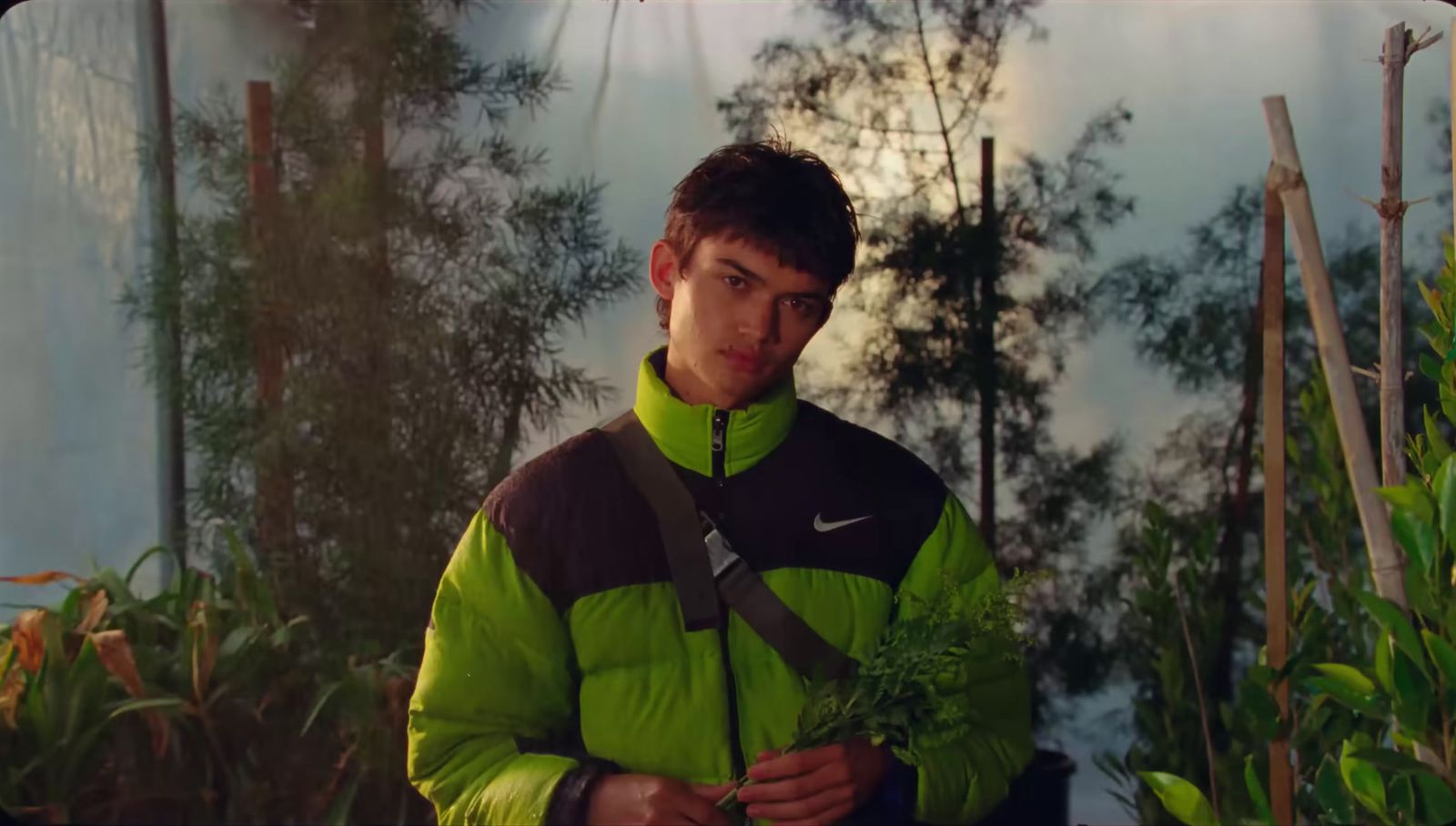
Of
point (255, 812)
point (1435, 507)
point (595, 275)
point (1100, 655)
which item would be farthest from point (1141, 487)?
point (255, 812)

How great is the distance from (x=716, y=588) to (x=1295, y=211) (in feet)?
2.31

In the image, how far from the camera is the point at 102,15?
1.61 metres

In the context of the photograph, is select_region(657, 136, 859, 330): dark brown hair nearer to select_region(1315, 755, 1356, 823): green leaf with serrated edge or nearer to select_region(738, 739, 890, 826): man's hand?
select_region(738, 739, 890, 826): man's hand

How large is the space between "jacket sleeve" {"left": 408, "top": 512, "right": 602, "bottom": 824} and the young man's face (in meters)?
0.26

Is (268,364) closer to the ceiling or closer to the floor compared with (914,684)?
closer to the ceiling

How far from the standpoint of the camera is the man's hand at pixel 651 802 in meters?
1.26

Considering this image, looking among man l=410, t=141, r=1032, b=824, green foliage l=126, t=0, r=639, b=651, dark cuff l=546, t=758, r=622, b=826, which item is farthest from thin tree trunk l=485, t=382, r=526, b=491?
dark cuff l=546, t=758, r=622, b=826

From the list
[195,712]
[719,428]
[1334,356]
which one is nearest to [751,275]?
[719,428]

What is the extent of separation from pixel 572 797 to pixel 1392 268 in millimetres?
934

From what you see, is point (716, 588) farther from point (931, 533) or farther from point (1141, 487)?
point (1141, 487)

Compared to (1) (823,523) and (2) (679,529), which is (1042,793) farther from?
(2) (679,529)

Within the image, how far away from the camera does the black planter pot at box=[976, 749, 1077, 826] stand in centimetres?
150

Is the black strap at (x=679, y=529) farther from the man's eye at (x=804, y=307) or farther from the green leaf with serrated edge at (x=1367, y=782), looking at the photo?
the green leaf with serrated edge at (x=1367, y=782)

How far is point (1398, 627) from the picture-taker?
1119 millimetres
